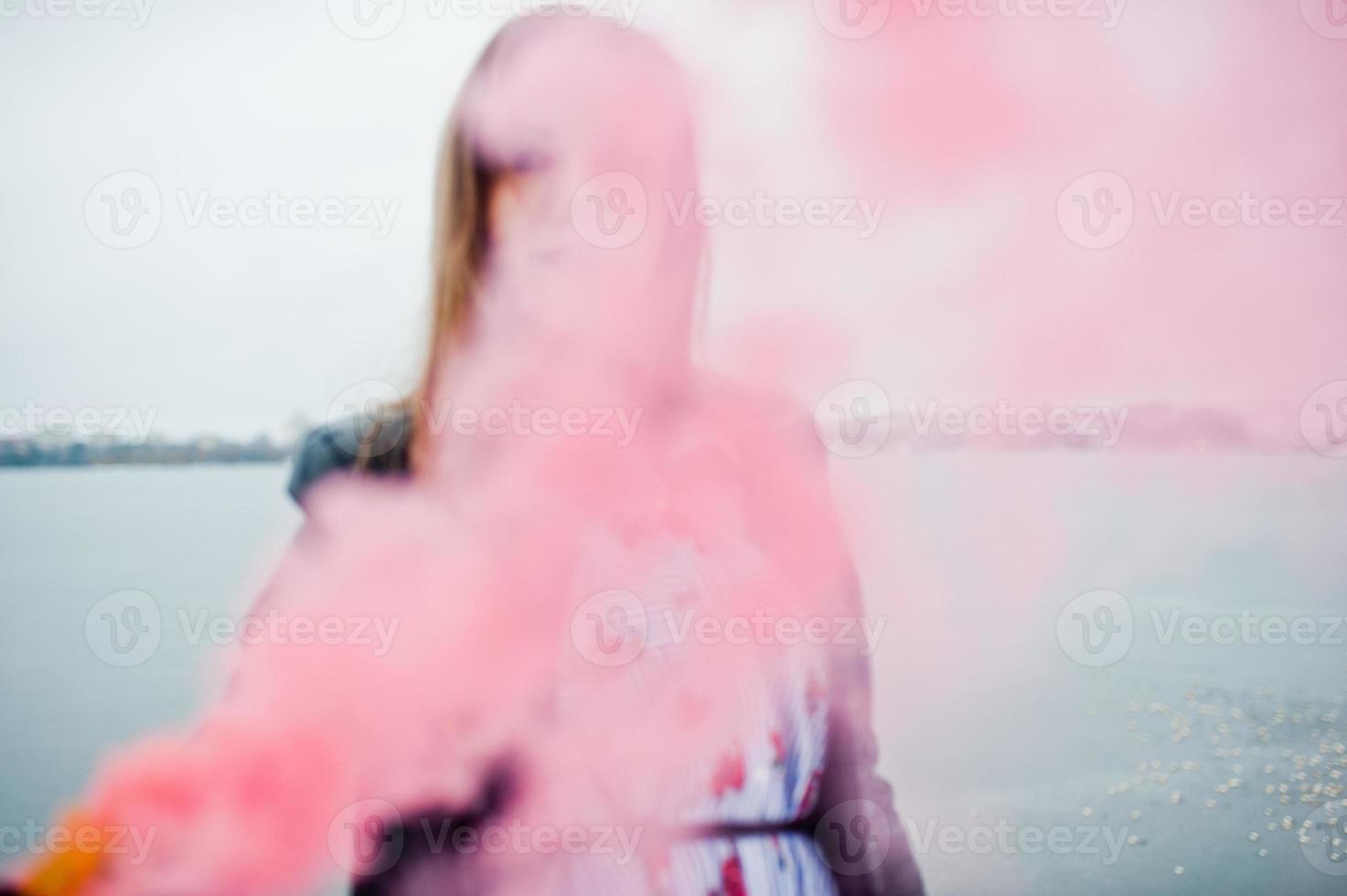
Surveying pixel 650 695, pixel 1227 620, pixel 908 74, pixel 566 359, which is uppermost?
pixel 908 74

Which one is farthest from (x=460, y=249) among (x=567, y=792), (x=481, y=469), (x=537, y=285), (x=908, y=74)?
(x=908, y=74)

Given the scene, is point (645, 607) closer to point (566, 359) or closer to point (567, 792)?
point (567, 792)

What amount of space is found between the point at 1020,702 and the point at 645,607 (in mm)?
1474

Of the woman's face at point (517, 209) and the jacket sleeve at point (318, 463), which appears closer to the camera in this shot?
the jacket sleeve at point (318, 463)

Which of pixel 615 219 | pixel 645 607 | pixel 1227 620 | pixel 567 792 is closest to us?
pixel 645 607

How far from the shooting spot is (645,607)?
2.83ft

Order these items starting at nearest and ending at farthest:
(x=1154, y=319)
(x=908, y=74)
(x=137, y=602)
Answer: (x=908, y=74) → (x=1154, y=319) → (x=137, y=602)

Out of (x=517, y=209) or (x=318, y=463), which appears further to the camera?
(x=517, y=209)

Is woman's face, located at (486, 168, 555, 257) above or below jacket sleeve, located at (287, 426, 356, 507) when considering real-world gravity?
above

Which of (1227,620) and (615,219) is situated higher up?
(615,219)

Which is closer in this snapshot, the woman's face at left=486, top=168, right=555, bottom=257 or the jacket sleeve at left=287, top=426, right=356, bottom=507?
Result: the jacket sleeve at left=287, top=426, right=356, bottom=507

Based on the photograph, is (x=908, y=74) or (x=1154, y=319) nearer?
(x=908, y=74)

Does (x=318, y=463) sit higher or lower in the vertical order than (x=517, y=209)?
lower

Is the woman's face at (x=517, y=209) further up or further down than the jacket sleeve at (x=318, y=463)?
further up
